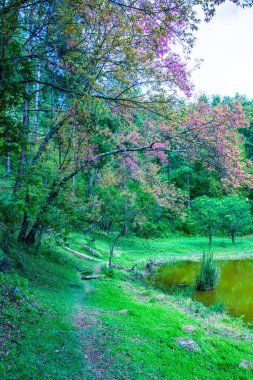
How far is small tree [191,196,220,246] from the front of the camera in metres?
25.3

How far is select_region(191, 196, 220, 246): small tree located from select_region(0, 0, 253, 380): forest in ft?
36.1

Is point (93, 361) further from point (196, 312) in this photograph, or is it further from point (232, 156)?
point (232, 156)

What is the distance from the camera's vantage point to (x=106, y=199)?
12781mm

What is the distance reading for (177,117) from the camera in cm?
865

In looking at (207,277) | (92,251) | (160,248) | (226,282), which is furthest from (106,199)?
(160,248)

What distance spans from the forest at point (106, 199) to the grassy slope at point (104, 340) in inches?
1.1

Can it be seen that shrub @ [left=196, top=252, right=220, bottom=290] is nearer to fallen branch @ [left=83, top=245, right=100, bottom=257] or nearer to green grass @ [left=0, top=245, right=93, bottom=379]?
green grass @ [left=0, top=245, right=93, bottom=379]

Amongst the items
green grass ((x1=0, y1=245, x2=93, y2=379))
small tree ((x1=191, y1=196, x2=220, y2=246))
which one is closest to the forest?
green grass ((x1=0, y1=245, x2=93, y2=379))

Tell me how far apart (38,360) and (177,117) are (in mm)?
7180

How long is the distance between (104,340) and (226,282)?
32.9ft

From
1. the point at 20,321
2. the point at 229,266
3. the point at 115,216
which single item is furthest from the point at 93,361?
the point at 229,266

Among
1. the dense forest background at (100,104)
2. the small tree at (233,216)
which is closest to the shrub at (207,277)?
the dense forest background at (100,104)

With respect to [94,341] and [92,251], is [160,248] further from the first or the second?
[94,341]

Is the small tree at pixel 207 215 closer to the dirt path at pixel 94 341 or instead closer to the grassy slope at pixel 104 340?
the grassy slope at pixel 104 340
